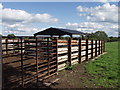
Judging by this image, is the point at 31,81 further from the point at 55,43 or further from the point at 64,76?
the point at 55,43

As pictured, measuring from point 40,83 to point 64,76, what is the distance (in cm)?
141

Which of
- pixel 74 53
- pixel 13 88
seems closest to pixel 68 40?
pixel 74 53

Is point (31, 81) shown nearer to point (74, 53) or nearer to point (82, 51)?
point (74, 53)

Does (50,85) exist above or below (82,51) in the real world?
below

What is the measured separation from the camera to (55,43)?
6.62 metres

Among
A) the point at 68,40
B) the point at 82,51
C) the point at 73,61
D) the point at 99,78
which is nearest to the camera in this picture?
the point at 99,78

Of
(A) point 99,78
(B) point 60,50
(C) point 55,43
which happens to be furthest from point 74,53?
(A) point 99,78

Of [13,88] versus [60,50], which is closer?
[13,88]

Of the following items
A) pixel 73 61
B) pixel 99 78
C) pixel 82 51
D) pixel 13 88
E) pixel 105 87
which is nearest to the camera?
pixel 13 88

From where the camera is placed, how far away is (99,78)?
591cm

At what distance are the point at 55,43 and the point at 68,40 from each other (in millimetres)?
1508

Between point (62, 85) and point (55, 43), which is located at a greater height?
point (55, 43)

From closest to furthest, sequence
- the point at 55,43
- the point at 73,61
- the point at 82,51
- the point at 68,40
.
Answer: the point at 55,43 → the point at 68,40 → the point at 73,61 → the point at 82,51

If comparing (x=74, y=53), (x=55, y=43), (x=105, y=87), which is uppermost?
(x=55, y=43)
